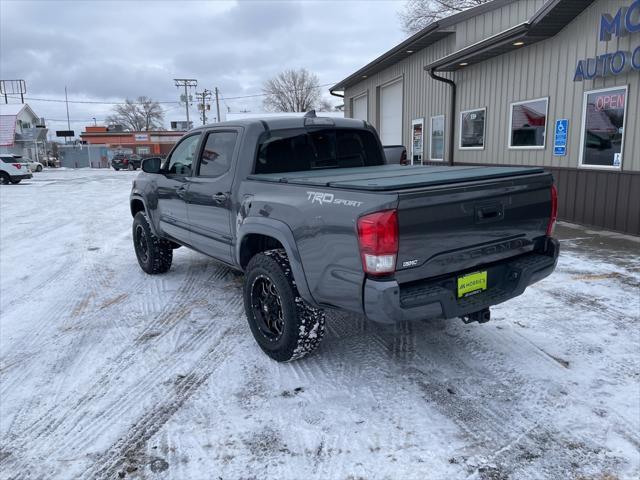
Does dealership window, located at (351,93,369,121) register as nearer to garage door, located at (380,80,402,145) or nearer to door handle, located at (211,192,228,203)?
garage door, located at (380,80,402,145)

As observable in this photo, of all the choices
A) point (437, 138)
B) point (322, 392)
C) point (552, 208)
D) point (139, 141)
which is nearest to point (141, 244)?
point (322, 392)

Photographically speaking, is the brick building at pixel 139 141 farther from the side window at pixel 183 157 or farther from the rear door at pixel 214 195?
the rear door at pixel 214 195

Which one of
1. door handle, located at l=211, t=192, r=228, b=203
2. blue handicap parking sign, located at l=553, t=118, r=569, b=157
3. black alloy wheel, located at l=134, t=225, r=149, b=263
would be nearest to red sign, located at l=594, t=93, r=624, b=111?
blue handicap parking sign, located at l=553, t=118, r=569, b=157

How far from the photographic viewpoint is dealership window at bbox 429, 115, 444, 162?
14422mm

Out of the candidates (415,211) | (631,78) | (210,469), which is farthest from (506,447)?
(631,78)

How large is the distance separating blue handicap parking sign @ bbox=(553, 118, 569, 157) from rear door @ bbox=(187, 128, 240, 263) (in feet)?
24.5

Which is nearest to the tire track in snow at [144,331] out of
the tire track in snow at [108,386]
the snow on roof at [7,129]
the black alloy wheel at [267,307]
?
the tire track in snow at [108,386]

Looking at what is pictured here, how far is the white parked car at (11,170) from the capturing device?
26.8m

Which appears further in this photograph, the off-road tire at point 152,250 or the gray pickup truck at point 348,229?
the off-road tire at point 152,250

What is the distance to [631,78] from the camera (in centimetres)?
792

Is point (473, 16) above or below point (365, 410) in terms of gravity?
above

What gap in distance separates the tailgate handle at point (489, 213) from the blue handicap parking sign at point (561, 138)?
734cm

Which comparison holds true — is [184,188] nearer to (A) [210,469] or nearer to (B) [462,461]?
(A) [210,469]

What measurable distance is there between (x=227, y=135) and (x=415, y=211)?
2418 mm
